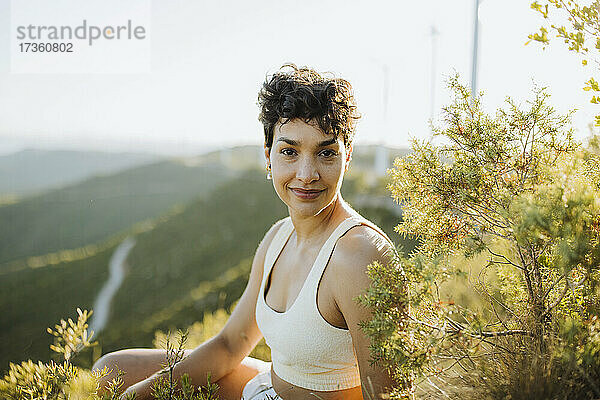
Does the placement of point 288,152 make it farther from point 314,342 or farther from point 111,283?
point 111,283

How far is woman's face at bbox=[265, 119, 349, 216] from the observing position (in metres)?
1.27

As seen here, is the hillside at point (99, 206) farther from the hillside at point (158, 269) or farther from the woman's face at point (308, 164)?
the woman's face at point (308, 164)

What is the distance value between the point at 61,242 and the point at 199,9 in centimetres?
808

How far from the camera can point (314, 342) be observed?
1243 mm

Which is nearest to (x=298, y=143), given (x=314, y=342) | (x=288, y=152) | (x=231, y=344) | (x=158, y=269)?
(x=288, y=152)

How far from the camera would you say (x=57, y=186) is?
48.2 ft

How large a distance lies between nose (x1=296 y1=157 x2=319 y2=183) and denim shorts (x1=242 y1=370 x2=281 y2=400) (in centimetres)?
62

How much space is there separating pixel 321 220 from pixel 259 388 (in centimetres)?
54

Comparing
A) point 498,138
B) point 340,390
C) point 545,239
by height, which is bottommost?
point 340,390

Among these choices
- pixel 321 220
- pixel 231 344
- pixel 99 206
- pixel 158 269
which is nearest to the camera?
pixel 321 220

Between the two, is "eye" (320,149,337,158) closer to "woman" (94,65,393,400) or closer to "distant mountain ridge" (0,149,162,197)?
"woman" (94,65,393,400)

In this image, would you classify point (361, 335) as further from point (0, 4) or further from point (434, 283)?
point (0, 4)

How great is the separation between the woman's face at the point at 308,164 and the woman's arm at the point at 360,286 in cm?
14

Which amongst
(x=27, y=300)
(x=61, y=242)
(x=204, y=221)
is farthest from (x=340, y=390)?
(x=61, y=242)
